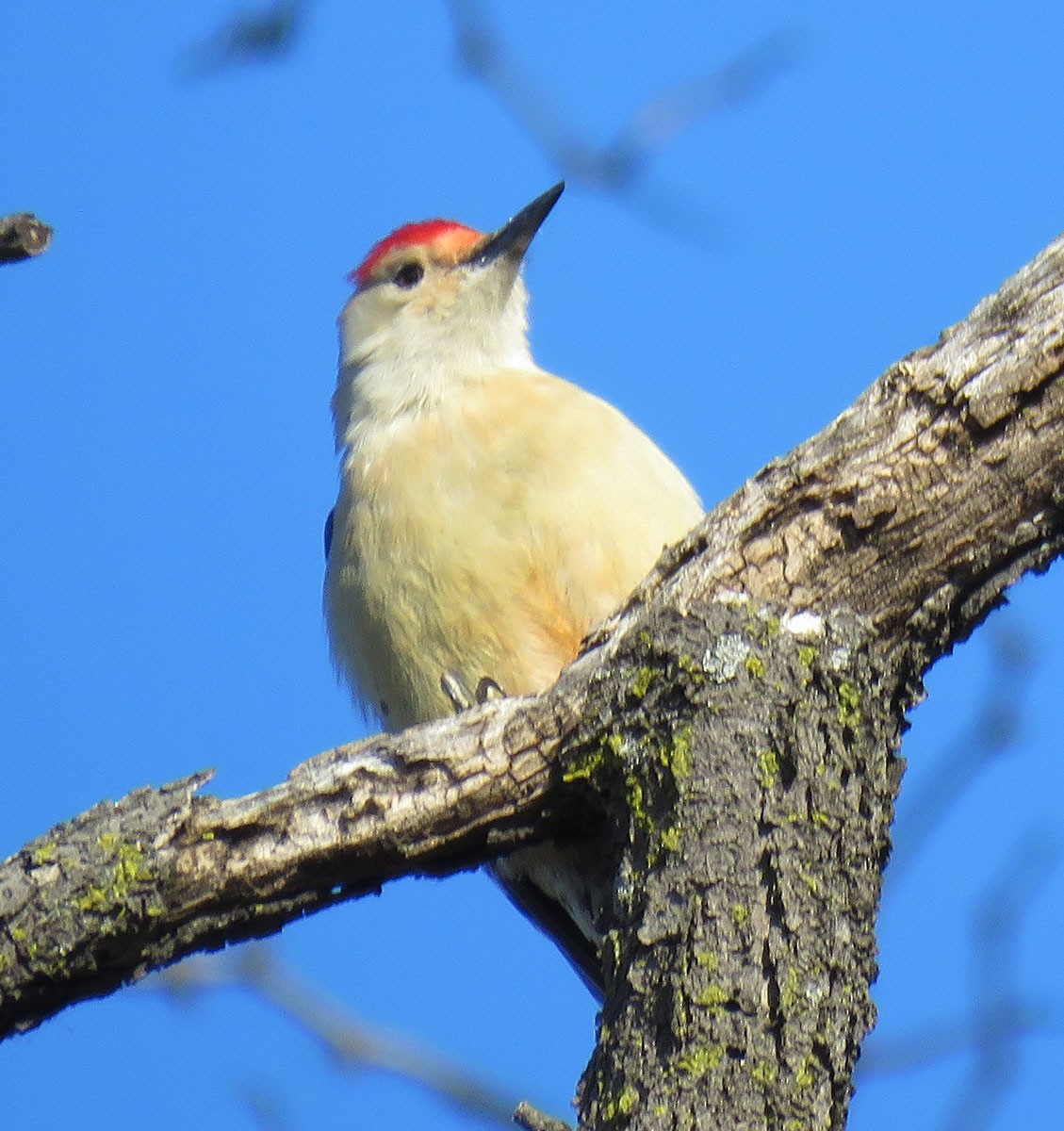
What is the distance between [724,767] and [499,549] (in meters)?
1.67

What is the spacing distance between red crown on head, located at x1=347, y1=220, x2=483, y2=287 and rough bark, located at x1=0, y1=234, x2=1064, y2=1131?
3.26 meters

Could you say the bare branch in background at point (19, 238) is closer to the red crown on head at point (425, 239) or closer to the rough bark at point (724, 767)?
the rough bark at point (724, 767)

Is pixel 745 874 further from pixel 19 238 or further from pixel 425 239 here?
pixel 425 239

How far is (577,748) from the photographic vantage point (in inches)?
133

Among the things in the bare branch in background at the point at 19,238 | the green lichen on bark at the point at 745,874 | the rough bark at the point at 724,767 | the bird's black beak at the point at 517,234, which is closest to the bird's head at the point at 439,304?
the bird's black beak at the point at 517,234

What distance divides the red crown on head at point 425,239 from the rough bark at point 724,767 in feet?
10.7

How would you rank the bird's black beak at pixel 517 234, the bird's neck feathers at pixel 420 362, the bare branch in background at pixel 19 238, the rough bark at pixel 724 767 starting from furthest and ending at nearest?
the bird's black beak at pixel 517 234 → the bird's neck feathers at pixel 420 362 → the rough bark at pixel 724 767 → the bare branch in background at pixel 19 238

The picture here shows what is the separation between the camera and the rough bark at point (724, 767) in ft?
9.94

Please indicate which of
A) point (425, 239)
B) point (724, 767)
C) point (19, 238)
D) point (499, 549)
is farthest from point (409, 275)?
point (19, 238)

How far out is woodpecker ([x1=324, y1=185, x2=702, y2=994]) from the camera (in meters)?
4.66

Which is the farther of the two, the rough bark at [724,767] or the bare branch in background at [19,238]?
the rough bark at [724,767]

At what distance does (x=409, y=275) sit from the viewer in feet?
21.4

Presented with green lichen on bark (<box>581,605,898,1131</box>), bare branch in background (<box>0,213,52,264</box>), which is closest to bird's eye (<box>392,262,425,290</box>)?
green lichen on bark (<box>581,605,898,1131</box>)

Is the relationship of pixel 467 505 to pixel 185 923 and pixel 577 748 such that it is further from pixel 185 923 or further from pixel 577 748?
pixel 185 923
